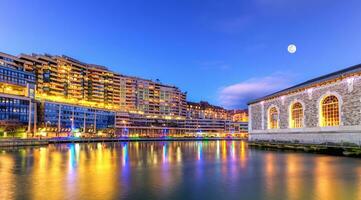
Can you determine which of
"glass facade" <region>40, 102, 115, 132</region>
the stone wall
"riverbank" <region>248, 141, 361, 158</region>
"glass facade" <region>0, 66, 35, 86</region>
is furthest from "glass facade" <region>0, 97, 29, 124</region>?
"riverbank" <region>248, 141, 361, 158</region>

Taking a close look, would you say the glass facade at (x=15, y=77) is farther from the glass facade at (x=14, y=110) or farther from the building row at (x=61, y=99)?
the glass facade at (x=14, y=110)

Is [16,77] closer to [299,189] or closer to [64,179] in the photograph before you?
[64,179]

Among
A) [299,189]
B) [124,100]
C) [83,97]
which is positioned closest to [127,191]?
[299,189]

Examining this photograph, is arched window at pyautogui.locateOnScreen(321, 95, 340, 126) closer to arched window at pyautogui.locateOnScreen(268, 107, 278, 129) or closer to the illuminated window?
the illuminated window

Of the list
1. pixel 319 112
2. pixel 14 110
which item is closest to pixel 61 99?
pixel 14 110

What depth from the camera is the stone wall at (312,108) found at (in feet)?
144

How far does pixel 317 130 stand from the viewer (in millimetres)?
51188

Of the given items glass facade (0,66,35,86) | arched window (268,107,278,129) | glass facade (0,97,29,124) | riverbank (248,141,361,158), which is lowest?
riverbank (248,141,361,158)

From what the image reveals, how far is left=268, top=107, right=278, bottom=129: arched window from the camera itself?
219ft

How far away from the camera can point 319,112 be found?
5112 cm

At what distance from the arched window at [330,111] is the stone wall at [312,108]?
74 cm

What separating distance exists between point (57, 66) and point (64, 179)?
14671cm

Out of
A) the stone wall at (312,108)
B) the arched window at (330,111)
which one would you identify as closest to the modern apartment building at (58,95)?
the stone wall at (312,108)

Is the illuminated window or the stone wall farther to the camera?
the illuminated window
